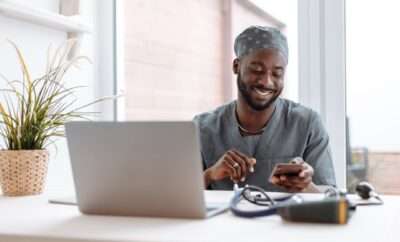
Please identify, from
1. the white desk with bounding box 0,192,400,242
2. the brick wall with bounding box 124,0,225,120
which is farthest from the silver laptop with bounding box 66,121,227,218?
the brick wall with bounding box 124,0,225,120

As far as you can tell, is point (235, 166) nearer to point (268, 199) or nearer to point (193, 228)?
point (268, 199)

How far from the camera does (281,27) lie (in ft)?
6.04

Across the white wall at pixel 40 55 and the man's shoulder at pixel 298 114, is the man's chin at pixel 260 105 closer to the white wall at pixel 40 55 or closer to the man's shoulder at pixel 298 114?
the man's shoulder at pixel 298 114

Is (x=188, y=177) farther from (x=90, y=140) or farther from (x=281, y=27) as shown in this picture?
(x=281, y=27)

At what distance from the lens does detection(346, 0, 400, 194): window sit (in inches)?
66.7

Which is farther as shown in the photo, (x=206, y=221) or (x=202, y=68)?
(x=202, y=68)

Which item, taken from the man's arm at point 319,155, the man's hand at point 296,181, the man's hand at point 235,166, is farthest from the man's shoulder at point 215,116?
the man's hand at point 296,181

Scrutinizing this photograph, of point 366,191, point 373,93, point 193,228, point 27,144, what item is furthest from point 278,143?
point 193,228

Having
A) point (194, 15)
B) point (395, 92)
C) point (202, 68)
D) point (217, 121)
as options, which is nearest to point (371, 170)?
point (395, 92)

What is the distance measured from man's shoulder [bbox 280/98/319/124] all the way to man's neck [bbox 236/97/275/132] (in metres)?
0.05

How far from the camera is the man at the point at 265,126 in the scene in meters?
1.52

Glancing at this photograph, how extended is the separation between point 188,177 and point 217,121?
2.74 feet

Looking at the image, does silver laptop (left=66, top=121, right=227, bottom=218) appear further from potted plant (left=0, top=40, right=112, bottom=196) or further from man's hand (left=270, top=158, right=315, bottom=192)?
potted plant (left=0, top=40, right=112, bottom=196)

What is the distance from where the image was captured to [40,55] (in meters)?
1.72
